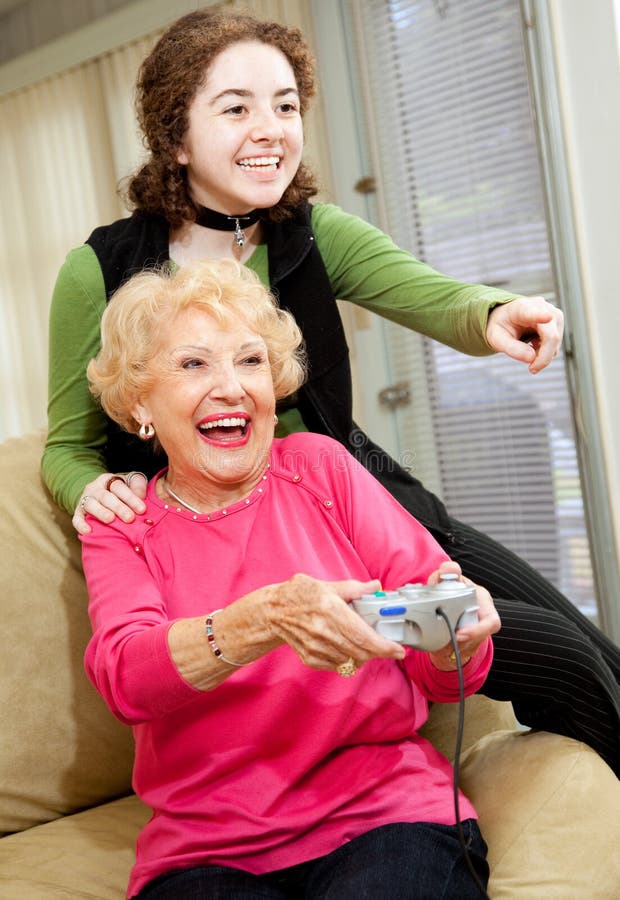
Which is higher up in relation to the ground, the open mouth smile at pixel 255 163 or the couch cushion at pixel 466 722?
the open mouth smile at pixel 255 163

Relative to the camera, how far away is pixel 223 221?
173cm

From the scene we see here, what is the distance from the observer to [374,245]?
5.80ft

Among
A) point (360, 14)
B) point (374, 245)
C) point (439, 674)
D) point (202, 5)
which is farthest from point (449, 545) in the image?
point (202, 5)

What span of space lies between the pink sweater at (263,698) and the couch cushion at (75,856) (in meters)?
0.19

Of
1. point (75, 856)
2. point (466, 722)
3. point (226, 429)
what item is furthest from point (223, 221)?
point (75, 856)

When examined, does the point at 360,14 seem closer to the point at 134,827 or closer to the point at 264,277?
the point at 264,277

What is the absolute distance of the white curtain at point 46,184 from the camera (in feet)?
14.7

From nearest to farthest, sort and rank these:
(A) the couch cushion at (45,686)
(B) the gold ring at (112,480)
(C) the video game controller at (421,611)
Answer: (C) the video game controller at (421,611) < (B) the gold ring at (112,480) < (A) the couch cushion at (45,686)

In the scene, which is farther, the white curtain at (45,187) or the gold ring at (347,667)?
the white curtain at (45,187)

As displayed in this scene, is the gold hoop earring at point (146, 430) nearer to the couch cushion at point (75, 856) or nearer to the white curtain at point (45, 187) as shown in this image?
the couch cushion at point (75, 856)

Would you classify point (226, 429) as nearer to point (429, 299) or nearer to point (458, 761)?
point (429, 299)

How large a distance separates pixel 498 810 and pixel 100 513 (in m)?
0.71

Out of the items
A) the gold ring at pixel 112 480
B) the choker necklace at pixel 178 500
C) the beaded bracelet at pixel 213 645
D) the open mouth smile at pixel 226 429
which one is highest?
the open mouth smile at pixel 226 429

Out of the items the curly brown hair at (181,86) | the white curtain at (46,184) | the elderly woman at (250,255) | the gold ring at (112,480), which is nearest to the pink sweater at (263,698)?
the gold ring at (112,480)
